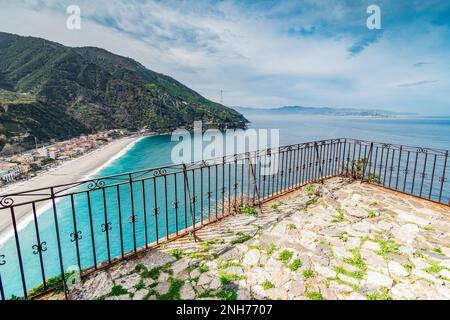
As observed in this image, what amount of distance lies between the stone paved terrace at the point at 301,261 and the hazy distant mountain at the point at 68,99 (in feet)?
215

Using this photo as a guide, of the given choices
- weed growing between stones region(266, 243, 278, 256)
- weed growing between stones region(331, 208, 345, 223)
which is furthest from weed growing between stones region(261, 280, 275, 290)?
weed growing between stones region(331, 208, 345, 223)

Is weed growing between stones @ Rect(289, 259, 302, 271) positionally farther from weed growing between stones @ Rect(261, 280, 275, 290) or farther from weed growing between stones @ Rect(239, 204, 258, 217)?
weed growing between stones @ Rect(239, 204, 258, 217)

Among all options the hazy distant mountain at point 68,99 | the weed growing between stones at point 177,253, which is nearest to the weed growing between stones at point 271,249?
the weed growing between stones at point 177,253

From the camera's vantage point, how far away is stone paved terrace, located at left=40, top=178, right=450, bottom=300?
280 centimetres

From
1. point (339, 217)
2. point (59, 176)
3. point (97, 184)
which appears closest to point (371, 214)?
point (339, 217)

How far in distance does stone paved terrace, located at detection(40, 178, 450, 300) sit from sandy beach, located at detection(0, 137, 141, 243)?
85.5ft

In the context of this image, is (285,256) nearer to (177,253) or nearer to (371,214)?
(177,253)

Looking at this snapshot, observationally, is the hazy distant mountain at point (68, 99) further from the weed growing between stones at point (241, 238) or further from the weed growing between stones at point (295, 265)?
the weed growing between stones at point (295, 265)

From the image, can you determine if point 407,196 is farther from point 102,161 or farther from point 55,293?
point 102,161

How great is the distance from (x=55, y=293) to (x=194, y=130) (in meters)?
94.7

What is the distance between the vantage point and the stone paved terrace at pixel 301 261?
9.18 ft
